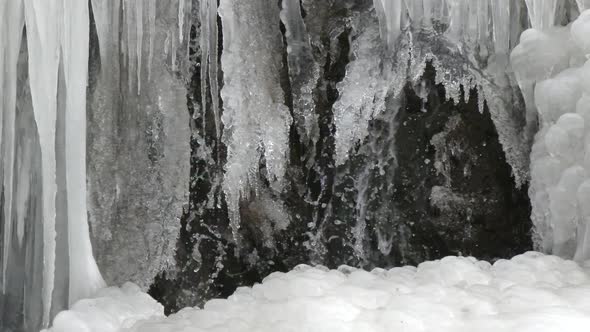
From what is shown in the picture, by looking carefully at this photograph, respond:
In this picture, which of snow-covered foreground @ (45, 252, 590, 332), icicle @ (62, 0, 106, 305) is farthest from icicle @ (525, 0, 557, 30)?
icicle @ (62, 0, 106, 305)

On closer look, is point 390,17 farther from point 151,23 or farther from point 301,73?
point 151,23

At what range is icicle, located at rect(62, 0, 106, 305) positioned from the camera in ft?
5.65

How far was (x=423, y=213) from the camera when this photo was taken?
2217mm

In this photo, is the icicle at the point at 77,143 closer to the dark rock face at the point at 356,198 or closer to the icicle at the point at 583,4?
the dark rock face at the point at 356,198

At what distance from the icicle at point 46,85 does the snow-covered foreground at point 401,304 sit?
0.21 meters

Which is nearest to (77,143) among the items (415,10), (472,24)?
(415,10)

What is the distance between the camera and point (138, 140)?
6.91ft

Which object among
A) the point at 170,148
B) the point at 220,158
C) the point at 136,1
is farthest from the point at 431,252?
the point at 136,1

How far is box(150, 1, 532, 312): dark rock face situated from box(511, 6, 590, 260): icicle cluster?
249 mm

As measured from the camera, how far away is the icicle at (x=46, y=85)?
1.66 m

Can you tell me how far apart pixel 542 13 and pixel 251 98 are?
858 mm

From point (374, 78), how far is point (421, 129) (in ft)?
0.74

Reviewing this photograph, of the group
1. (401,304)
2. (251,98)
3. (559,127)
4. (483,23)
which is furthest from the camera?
(251,98)

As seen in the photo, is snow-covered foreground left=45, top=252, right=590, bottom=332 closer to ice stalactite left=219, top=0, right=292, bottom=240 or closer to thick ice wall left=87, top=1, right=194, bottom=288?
thick ice wall left=87, top=1, right=194, bottom=288
